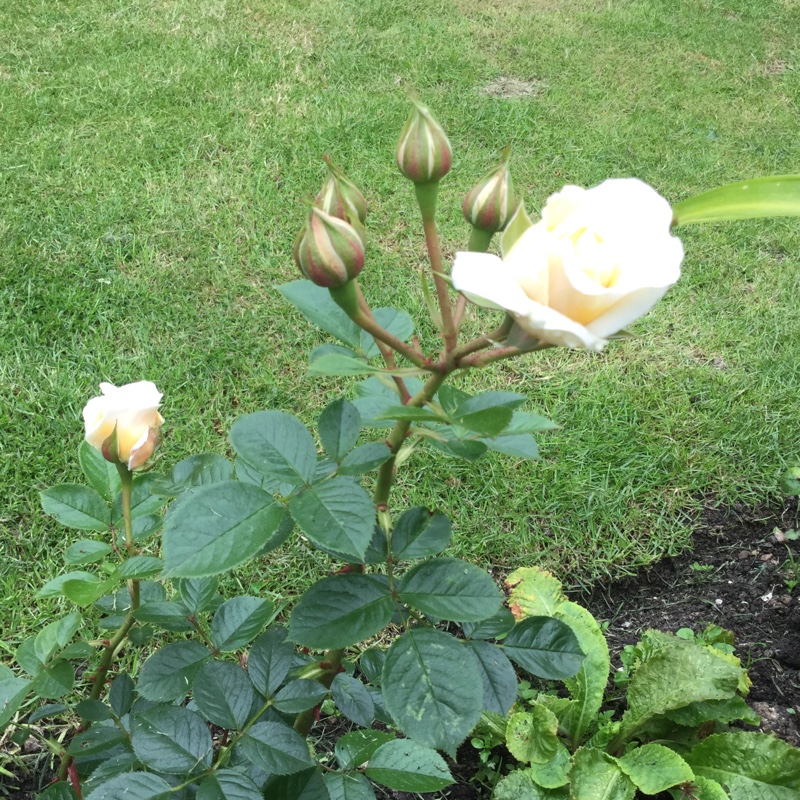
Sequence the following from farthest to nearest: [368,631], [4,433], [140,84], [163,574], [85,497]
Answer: [140,84]
[4,433]
[85,497]
[368,631]
[163,574]

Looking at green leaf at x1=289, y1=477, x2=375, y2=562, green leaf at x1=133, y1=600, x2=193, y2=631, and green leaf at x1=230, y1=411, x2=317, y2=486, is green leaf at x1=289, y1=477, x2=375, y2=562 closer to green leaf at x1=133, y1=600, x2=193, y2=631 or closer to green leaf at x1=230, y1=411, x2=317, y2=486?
green leaf at x1=230, y1=411, x2=317, y2=486

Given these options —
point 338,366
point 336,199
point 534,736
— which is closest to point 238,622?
point 338,366

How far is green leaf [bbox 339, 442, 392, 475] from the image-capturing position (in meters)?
0.75

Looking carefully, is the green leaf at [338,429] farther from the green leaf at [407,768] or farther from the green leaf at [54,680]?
the green leaf at [54,680]

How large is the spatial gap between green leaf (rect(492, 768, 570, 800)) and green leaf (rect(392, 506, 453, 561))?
2.64 feet

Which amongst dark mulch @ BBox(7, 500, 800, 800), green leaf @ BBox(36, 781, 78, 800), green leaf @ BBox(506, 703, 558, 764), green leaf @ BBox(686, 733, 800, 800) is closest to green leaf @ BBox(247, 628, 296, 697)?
green leaf @ BBox(36, 781, 78, 800)

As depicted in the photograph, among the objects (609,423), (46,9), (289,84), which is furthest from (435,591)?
(46,9)

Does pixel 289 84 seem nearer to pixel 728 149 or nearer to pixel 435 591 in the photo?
pixel 728 149

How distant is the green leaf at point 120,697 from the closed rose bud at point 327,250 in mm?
698

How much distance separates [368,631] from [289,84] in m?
3.33

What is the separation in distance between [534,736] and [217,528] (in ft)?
3.39

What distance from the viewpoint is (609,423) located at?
2.21 m

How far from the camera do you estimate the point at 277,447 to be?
2.50 ft

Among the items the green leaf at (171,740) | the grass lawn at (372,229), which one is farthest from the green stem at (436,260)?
the grass lawn at (372,229)
